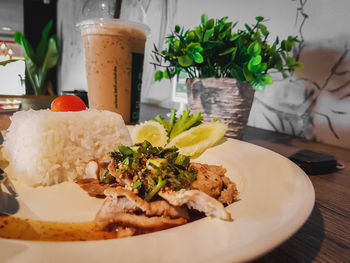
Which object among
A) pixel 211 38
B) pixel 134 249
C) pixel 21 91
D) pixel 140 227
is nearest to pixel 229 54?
pixel 211 38

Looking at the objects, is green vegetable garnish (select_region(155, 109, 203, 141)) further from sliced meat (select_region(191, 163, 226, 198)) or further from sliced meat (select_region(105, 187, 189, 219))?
sliced meat (select_region(105, 187, 189, 219))

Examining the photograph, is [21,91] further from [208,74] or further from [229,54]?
[229,54]

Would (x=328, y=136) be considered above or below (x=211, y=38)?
below

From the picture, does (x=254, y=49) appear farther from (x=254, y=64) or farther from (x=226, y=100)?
(x=226, y=100)

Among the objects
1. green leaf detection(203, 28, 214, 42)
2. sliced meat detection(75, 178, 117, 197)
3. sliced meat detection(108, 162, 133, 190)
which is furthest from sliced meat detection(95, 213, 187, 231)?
green leaf detection(203, 28, 214, 42)

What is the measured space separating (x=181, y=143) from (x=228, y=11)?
1.70 m

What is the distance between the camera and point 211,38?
141 cm

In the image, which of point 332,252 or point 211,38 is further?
point 211,38

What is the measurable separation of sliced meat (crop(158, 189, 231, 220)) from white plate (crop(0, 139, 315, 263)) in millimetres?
42

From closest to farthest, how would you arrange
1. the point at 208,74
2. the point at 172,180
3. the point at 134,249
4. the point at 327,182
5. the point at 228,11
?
1. the point at 134,249
2. the point at 172,180
3. the point at 327,182
4. the point at 208,74
5. the point at 228,11

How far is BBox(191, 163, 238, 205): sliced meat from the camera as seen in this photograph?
749 mm

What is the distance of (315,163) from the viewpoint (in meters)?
1.09

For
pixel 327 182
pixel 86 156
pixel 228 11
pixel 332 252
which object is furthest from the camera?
pixel 228 11

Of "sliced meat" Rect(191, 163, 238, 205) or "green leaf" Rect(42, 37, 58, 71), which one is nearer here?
"sliced meat" Rect(191, 163, 238, 205)
